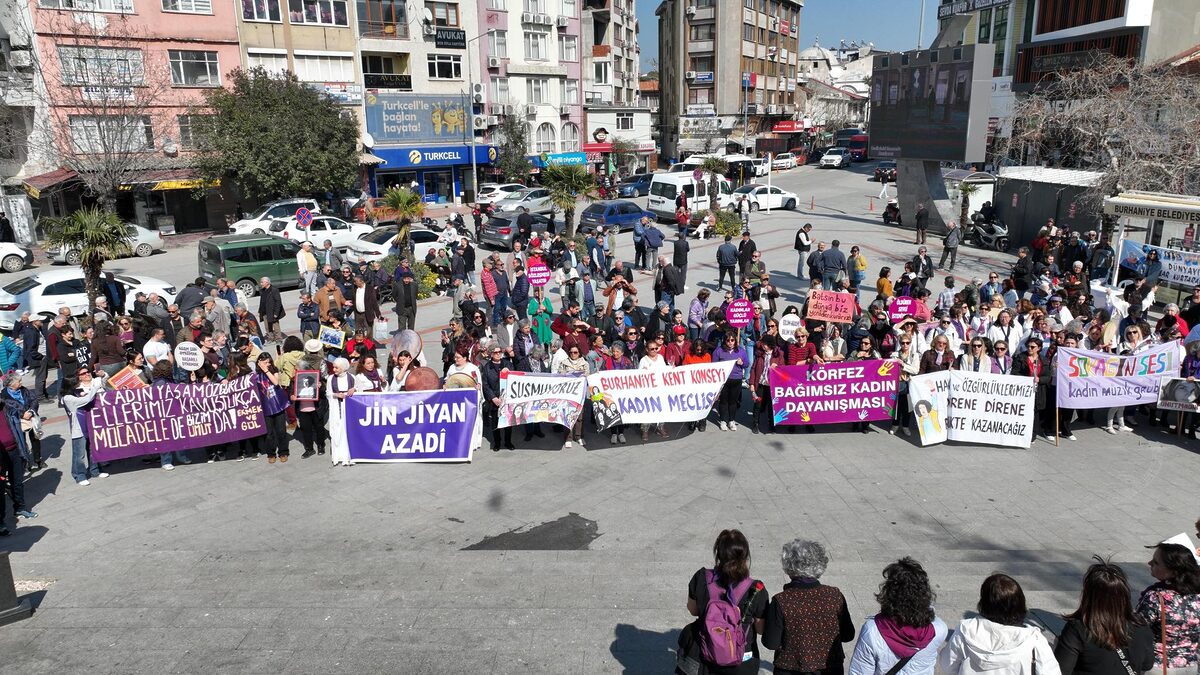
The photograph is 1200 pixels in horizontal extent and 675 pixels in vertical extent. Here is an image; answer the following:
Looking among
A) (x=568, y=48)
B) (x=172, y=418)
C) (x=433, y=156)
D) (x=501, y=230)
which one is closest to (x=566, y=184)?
(x=501, y=230)

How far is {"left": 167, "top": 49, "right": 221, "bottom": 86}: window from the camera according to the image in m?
36.5

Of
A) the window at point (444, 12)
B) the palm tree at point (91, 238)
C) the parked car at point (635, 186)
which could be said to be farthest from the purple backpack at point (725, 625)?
the window at point (444, 12)

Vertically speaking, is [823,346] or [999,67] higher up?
[999,67]

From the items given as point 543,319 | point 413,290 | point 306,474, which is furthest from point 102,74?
point 306,474

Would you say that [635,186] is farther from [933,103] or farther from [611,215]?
[933,103]

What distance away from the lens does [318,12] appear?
4097cm

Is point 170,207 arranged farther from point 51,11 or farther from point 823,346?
point 823,346

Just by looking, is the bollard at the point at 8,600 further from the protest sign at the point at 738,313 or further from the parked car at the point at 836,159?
the parked car at the point at 836,159

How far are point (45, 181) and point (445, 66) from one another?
69.9ft

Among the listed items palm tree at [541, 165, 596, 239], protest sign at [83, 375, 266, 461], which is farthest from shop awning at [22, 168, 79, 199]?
protest sign at [83, 375, 266, 461]

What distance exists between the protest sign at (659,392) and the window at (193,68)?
33.6 metres

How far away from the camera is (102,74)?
32.0 meters

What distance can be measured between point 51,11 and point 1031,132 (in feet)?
122

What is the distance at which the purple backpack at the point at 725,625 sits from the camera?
4828 millimetres
